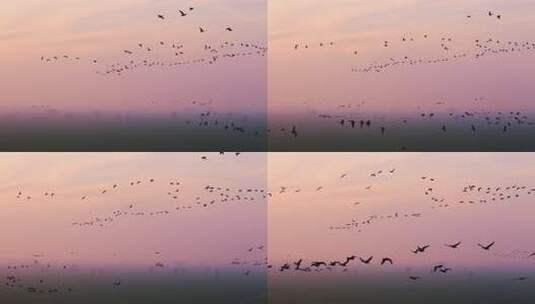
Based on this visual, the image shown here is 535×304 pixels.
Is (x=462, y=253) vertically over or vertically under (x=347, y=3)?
under

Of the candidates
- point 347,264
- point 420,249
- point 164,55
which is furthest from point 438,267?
point 164,55

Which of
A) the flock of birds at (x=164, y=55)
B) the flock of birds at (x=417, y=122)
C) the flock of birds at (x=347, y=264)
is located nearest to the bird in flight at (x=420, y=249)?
the flock of birds at (x=347, y=264)

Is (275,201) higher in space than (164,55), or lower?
lower

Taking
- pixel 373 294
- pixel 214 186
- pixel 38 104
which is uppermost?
pixel 38 104

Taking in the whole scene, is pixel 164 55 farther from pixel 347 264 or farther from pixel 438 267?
pixel 438 267

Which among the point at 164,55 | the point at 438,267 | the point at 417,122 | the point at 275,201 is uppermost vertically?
the point at 164,55

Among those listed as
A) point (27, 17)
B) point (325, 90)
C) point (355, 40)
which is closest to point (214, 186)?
point (325, 90)

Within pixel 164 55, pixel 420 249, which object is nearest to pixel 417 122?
pixel 420 249

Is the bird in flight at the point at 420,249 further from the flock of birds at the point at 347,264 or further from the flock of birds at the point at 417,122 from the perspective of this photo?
the flock of birds at the point at 417,122

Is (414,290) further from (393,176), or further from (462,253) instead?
(393,176)

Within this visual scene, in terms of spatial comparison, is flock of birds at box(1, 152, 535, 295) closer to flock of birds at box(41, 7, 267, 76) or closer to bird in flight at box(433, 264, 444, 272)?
bird in flight at box(433, 264, 444, 272)

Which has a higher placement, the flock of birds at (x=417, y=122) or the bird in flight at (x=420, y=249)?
the flock of birds at (x=417, y=122)
